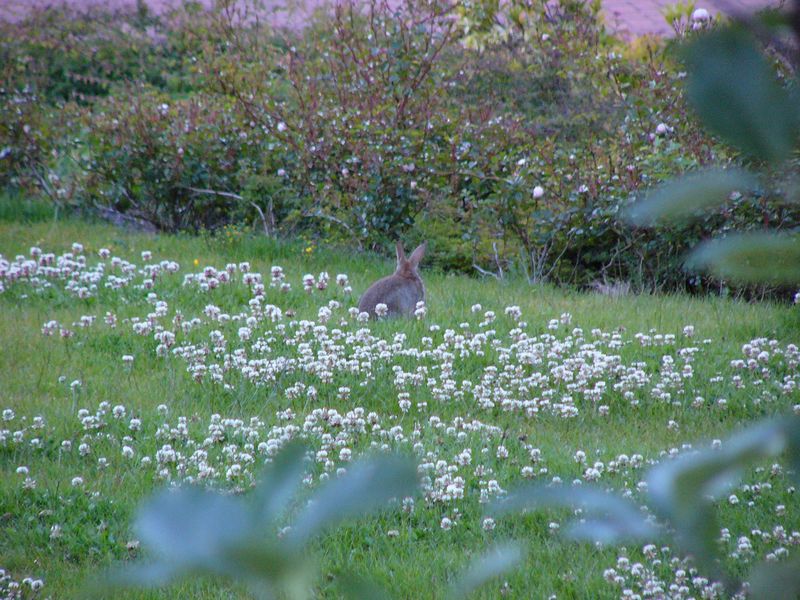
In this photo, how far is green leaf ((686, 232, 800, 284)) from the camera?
0.91m

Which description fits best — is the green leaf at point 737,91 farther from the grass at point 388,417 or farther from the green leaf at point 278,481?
the grass at point 388,417

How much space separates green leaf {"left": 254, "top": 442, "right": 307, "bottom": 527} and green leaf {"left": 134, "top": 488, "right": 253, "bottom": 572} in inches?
0.8

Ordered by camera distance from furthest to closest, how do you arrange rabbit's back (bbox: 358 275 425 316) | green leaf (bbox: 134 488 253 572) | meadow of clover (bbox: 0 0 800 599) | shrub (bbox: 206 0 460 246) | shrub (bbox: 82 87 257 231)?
1. shrub (bbox: 82 87 257 231)
2. shrub (bbox: 206 0 460 246)
3. rabbit's back (bbox: 358 275 425 316)
4. meadow of clover (bbox: 0 0 800 599)
5. green leaf (bbox: 134 488 253 572)

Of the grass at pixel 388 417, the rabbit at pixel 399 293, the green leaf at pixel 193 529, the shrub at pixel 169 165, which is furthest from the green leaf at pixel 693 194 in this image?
the shrub at pixel 169 165

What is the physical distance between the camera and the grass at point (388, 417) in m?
3.78

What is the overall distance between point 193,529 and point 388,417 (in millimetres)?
4760

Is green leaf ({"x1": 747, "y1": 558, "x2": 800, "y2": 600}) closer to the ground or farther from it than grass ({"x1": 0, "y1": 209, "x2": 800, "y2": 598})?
farther from it

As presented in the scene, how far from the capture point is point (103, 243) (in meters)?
9.95

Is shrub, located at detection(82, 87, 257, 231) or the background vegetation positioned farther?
shrub, located at detection(82, 87, 257, 231)

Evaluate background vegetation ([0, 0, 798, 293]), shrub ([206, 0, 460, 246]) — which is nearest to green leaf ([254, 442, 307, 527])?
background vegetation ([0, 0, 798, 293])

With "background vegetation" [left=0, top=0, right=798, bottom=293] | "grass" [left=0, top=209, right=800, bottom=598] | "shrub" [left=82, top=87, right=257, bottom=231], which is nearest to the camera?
"grass" [left=0, top=209, right=800, bottom=598]

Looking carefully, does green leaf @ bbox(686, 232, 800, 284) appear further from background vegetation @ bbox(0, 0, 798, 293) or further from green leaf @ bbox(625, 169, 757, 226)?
background vegetation @ bbox(0, 0, 798, 293)

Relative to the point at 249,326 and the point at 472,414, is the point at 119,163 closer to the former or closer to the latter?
the point at 249,326

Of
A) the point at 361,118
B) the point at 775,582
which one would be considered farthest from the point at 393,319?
the point at 775,582
